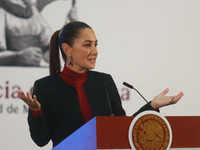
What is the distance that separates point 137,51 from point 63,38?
1245 millimetres

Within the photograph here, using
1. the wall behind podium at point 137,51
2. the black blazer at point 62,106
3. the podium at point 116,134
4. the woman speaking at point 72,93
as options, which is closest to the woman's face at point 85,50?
the woman speaking at point 72,93

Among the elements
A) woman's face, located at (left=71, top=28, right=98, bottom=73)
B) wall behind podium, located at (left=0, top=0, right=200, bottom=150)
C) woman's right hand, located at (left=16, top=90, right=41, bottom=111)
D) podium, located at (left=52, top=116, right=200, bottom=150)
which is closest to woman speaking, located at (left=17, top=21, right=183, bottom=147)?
woman's face, located at (left=71, top=28, right=98, bottom=73)

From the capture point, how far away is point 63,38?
2.05 m

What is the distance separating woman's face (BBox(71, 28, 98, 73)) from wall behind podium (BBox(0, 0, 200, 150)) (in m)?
1.07

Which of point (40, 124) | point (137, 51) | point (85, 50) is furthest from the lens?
point (137, 51)

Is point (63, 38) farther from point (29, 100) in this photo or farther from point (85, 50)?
point (29, 100)

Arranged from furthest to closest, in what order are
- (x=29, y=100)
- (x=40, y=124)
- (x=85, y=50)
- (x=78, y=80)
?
(x=78, y=80) < (x=85, y=50) < (x=40, y=124) < (x=29, y=100)

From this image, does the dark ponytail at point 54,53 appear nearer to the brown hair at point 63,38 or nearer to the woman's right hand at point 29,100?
the brown hair at point 63,38

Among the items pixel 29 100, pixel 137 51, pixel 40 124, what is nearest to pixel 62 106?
pixel 40 124

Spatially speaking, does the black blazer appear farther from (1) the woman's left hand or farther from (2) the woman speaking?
(1) the woman's left hand

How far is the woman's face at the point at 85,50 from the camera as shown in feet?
6.33

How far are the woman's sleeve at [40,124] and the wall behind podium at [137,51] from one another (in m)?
0.97

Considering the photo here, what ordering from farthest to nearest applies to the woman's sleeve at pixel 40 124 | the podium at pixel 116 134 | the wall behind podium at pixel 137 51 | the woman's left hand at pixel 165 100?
1. the wall behind podium at pixel 137 51
2. the woman's sleeve at pixel 40 124
3. the woman's left hand at pixel 165 100
4. the podium at pixel 116 134

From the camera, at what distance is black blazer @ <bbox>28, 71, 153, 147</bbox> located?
1.88 m
